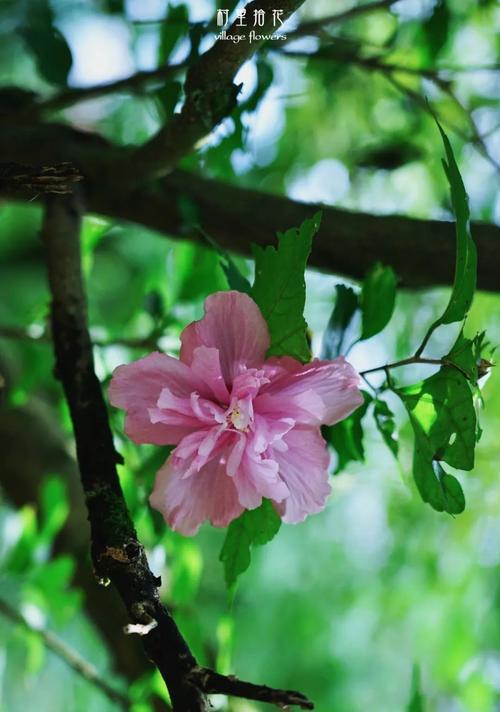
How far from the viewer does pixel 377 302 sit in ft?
1.02

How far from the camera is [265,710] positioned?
573mm

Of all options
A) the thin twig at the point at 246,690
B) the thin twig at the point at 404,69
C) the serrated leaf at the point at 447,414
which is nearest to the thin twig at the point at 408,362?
the serrated leaf at the point at 447,414

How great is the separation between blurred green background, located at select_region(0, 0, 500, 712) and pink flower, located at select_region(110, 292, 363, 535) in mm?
52

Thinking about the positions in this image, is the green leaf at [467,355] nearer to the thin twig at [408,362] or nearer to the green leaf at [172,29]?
the thin twig at [408,362]

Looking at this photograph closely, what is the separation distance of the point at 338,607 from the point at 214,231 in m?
0.71

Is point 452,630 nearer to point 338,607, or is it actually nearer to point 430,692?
point 430,692

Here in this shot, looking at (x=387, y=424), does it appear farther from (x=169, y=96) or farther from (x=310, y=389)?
(x=169, y=96)

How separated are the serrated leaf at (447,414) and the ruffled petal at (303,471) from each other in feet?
0.10

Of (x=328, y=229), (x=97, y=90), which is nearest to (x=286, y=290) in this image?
(x=328, y=229)

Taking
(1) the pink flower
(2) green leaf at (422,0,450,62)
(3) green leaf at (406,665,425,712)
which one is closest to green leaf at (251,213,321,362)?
(1) the pink flower

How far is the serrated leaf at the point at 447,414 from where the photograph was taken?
0.24 metres

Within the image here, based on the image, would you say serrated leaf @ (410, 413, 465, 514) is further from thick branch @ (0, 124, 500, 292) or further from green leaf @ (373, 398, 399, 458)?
thick branch @ (0, 124, 500, 292)

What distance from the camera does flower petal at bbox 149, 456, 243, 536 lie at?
0.82 ft

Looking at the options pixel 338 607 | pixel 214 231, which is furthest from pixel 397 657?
pixel 214 231
